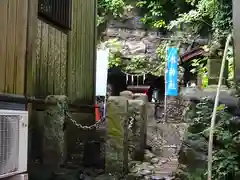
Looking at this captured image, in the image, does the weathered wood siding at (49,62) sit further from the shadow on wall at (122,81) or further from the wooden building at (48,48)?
the shadow on wall at (122,81)

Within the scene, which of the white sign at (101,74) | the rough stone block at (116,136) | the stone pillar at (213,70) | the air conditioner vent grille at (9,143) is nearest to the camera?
the air conditioner vent grille at (9,143)

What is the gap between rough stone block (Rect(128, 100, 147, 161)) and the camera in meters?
9.48

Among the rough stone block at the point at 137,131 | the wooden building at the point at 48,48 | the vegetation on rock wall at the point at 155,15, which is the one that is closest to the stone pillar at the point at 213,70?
the rough stone block at the point at 137,131

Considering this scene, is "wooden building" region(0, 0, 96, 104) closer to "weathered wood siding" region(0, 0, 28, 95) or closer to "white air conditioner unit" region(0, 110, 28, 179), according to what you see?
"weathered wood siding" region(0, 0, 28, 95)

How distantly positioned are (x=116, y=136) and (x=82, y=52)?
4383 mm

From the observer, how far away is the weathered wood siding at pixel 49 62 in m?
8.23

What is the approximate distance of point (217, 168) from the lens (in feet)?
17.8

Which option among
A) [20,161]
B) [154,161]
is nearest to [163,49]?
[154,161]

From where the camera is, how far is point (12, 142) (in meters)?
4.73

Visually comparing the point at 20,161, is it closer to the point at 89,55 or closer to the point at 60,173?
the point at 60,173

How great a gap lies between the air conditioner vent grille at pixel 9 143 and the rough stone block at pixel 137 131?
4.69m

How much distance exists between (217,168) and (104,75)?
438 inches

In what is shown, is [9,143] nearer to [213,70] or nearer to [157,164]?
[213,70]

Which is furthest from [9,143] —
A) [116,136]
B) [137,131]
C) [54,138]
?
[137,131]
